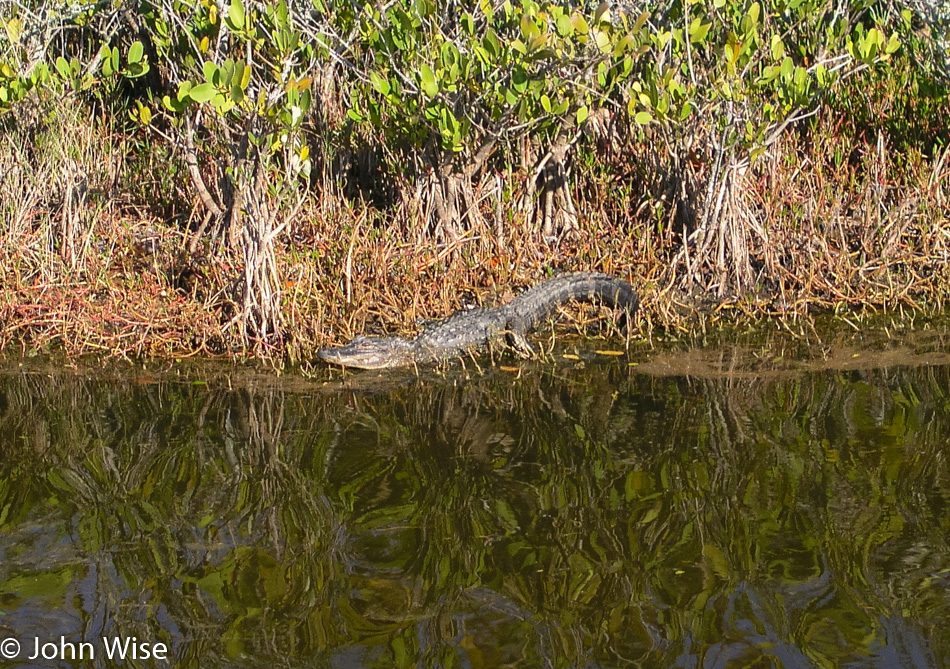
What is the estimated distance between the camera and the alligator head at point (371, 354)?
5.91 metres

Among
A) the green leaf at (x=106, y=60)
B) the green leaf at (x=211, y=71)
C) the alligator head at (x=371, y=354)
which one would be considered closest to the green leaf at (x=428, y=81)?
the green leaf at (x=211, y=71)

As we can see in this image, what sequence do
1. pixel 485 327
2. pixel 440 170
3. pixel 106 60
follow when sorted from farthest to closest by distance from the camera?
pixel 440 170 → pixel 106 60 → pixel 485 327

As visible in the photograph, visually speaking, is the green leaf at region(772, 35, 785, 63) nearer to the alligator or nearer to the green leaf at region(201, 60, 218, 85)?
the alligator

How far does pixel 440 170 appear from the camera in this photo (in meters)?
7.12

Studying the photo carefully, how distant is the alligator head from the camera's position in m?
5.91

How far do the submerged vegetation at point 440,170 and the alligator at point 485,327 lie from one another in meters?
0.23

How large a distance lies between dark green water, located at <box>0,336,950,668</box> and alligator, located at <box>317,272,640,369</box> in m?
0.27

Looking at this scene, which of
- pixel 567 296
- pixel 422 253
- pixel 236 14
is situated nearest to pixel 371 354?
pixel 422 253

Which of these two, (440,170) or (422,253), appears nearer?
(422,253)

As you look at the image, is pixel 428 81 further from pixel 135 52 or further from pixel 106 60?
pixel 106 60

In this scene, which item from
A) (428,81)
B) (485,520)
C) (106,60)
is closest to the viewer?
(485,520)

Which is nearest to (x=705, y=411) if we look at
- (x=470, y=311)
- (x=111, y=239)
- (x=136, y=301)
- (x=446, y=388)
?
(x=446, y=388)

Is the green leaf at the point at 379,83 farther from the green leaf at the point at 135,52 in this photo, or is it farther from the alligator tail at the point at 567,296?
the alligator tail at the point at 567,296

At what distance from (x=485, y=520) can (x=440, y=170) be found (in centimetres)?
354
